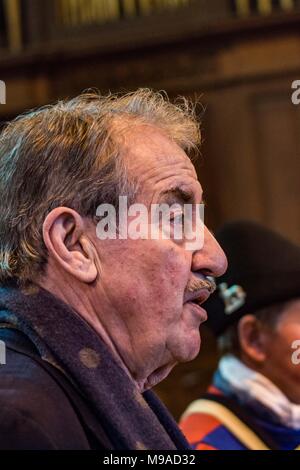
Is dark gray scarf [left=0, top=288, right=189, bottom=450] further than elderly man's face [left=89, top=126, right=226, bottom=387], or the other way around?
elderly man's face [left=89, top=126, right=226, bottom=387]

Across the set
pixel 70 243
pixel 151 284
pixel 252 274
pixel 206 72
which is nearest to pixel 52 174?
pixel 70 243

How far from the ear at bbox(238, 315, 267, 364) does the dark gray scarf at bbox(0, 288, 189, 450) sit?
1165 mm

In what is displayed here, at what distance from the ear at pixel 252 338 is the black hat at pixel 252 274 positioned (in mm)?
27

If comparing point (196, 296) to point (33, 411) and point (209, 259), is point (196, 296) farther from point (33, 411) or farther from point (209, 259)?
point (33, 411)

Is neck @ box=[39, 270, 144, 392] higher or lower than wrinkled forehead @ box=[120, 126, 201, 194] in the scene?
lower

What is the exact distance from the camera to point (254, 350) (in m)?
2.37

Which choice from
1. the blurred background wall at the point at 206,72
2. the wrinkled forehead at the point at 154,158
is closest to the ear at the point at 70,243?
the wrinkled forehead at the point at 154,158

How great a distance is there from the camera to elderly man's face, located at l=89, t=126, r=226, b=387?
1.28m

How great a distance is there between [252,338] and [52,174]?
Answer: 1200mm

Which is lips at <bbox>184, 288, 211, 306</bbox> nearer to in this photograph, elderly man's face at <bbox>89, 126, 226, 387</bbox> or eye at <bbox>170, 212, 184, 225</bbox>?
elderly man's face at <bbox>89, 126, 226, 387</bbox>

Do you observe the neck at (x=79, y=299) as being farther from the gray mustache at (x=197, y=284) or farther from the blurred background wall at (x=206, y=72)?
the blurred background wall at (x=206, y=72)

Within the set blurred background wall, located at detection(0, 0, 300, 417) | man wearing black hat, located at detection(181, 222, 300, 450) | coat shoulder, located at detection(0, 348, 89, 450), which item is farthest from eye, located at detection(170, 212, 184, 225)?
blurred background wall, located at detection(0, 0, 300, 417)

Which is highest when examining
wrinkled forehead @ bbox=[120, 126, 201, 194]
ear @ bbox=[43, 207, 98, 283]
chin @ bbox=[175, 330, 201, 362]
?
wrinkled forehead @ bbox=[120, 126, 201, 194]

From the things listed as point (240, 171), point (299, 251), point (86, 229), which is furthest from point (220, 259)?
point (240, 171)
